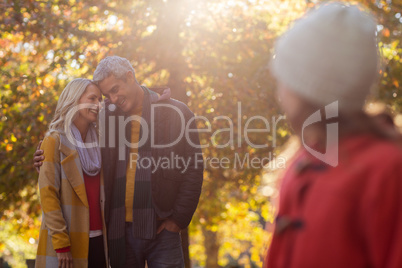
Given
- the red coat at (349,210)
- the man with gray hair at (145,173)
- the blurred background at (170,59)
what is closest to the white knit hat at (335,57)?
the red coat at (349,210)

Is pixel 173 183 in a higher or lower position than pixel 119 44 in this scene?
lower

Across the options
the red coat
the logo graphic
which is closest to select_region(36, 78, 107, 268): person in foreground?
the red coat

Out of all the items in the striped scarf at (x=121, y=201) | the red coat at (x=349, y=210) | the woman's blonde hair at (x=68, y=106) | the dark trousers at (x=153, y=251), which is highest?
the woman's blonde hair at (x=68, y=106)

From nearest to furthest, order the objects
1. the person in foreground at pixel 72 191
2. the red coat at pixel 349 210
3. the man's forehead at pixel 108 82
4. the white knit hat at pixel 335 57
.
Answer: the red coat at pixel 349 210 → the white knit hat at pixel 335 57 → the person in foreground at pixel 72 191 → the man's forehead at pixel 108 82

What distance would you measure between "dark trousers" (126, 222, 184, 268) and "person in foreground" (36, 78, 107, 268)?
19 cm

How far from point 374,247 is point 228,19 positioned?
26.3 ft

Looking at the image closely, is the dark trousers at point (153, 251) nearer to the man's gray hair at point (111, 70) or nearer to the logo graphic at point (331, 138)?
the man's gray hair at point (111, 70)

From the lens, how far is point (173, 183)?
3.58 m

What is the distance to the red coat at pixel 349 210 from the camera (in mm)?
1137

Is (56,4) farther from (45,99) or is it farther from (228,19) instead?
(228,19)

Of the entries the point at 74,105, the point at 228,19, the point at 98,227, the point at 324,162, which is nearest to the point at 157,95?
the point at 74,105

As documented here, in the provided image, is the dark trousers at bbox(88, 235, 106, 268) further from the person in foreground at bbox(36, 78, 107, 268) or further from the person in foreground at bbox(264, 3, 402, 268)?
the person in foreground at bbox(264, 3, 402, 268)

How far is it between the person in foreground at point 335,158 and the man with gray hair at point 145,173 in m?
2.09

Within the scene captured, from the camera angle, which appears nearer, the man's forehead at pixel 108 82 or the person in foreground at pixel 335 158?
the person in foreground at pixel 335 158
